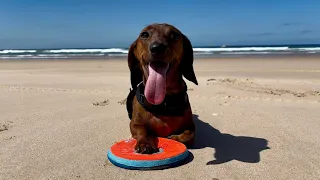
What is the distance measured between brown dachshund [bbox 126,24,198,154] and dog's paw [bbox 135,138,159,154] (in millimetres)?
16

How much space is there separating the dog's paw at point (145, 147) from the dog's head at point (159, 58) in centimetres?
38

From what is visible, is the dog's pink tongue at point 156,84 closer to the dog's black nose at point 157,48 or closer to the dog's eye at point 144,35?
the dog's black nose at point 157,48

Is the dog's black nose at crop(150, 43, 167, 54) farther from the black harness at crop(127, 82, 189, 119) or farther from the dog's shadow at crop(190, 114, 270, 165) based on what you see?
the dog's shadow at crop(190, 114, 270, 165)

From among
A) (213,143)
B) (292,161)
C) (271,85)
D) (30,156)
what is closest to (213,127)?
(213,143)

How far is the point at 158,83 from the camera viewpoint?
11.2ft

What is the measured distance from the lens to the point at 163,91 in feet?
11.3

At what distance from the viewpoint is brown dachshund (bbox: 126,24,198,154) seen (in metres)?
3.46

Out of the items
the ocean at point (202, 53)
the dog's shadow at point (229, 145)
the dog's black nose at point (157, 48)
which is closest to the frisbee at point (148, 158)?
the dog's shadow at point (229, 145)

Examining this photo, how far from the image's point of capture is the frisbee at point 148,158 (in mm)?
3062

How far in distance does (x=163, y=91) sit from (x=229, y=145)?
1.04m

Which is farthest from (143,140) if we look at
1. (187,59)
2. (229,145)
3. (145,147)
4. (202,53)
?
(202,53)

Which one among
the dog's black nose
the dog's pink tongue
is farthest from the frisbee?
the dog's black nose

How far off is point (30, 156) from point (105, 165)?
793 mm

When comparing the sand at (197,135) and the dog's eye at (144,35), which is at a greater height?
the dog's eye at (144,35)
